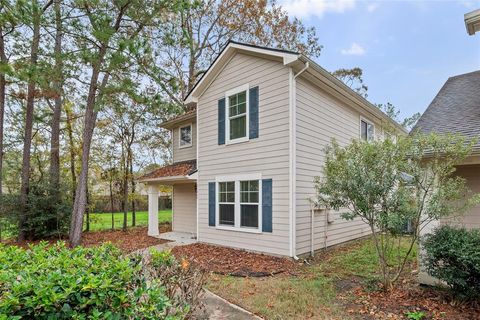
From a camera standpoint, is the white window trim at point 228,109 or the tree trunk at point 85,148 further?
the tree trunk at point 85,148

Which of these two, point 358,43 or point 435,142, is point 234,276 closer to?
point 435,142

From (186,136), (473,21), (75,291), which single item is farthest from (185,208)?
(473,21)

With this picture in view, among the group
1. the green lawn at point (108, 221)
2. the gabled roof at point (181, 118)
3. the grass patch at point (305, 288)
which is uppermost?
the gabled roof at point (181, 118)

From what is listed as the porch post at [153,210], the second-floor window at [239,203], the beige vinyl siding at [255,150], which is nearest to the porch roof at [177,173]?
the beige vinyl siding at [255,150]

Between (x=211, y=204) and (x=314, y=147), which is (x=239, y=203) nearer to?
(x=211, y=204)

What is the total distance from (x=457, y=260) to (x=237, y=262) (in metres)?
5.00

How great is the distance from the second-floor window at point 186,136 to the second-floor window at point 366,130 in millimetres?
7433

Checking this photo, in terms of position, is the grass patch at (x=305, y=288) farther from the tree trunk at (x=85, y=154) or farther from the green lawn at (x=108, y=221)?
the green lawn at (x=108, y=221)

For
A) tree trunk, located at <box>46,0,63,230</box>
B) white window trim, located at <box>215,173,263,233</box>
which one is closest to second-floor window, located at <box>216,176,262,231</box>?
white window trim, located at <box>215,173,263,233</box>

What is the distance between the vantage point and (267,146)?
877 cm

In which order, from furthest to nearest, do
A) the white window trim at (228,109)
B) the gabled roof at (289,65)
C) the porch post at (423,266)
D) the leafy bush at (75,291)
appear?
the white window trim at (228,109)
the gabled roof at (289,65)
the porch post at (423,266)
the leafy bush at (75,291)

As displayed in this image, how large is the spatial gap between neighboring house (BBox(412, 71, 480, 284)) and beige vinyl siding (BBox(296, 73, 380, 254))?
249 cm

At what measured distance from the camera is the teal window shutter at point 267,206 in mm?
8455

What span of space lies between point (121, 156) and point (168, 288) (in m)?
13.6
